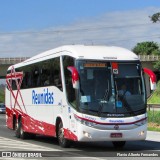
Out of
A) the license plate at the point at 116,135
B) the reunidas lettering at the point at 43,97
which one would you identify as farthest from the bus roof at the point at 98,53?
the license plate at the point at 116,135

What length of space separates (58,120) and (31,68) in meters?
4.37

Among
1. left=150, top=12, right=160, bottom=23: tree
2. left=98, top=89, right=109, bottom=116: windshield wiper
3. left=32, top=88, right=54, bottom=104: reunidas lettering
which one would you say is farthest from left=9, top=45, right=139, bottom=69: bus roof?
left=150, top=12, right=160, bottom=23: tree

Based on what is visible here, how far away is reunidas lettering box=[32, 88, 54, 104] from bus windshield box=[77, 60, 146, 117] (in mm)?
2823

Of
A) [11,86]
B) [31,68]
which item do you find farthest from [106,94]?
[11,86]

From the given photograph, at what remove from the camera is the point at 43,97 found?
19.5m

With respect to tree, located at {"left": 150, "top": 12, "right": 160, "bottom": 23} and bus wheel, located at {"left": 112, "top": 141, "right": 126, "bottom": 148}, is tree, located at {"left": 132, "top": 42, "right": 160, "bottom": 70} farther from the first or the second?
bus wheel, located at {"left": 112, "top": 141, "right": 126, "bottom": 148}

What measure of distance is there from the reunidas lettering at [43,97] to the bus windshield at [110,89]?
9.26ft

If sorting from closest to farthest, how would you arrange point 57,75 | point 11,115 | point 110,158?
point 110,158 → point 57,75 → point 11,115

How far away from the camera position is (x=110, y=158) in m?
14.0

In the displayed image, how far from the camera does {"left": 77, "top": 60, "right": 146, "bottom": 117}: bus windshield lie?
15.6 meters

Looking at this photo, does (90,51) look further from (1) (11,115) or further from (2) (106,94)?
(1) (11,115)

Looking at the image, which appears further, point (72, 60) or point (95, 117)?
point (72, 60)

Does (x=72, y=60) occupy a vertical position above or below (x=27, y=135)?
above

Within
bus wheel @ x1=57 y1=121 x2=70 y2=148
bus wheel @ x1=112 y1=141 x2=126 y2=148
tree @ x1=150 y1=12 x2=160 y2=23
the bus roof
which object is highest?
tree @ x1=150 y1=12 x2=160 y2=23
